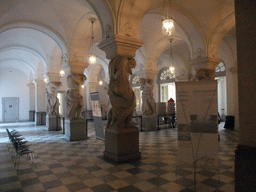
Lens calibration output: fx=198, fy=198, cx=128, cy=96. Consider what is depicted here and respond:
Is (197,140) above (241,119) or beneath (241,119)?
beneath

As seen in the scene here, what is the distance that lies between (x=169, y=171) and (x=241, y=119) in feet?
8.13

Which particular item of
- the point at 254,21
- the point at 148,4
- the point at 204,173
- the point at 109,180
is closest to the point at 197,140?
the point at 204,173

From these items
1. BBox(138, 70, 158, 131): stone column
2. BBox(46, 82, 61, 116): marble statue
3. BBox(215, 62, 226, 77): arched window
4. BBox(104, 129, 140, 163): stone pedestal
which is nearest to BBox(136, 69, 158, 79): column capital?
BBox(138, 70, 158, 131): stone column

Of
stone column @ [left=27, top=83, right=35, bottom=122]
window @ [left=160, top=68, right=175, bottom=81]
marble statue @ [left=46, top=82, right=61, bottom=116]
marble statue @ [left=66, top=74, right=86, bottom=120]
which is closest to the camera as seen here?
marble statue @ [left=66, top=74, right=86, bottom=120]

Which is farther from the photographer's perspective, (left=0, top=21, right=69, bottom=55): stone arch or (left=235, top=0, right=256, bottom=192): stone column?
(left=0, top=21, right=69, bottom=55): stone arch

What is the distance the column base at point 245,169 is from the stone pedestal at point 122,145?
3048 millimetres

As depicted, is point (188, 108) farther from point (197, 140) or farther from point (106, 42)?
point (106, 42)

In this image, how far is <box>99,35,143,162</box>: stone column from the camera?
485cm

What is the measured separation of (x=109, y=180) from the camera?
12.3 feet

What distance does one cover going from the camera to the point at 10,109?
1819 cm

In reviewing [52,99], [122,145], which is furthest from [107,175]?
[52,99]

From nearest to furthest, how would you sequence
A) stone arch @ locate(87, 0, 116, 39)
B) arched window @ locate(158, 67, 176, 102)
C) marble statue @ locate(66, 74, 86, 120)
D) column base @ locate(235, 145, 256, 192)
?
column base @ locate(235, 145, 256, 192) < stone arch @ locate(87, 0, 116, 39) < marble statue @ locate(66, 74, 86, 120) < arched window @ locate(158, 67, 176, 102)

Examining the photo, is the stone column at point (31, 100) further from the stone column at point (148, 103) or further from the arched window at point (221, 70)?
the arched window at point (221, 70)

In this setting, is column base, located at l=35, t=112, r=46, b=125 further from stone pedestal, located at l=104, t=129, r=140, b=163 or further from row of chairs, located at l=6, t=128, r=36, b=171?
stone pedestal, located at l=104, t=129, r=140, b=163
